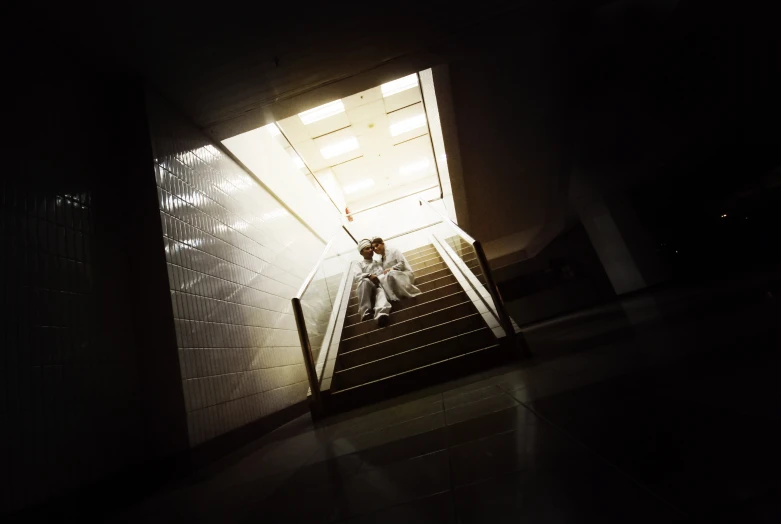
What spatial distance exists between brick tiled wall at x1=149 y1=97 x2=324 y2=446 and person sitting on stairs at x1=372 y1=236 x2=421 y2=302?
158 centimetres

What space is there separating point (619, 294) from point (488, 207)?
537 centimetres

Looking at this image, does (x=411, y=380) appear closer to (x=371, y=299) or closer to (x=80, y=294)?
(x=371, y=299)

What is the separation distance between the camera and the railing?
162 inches

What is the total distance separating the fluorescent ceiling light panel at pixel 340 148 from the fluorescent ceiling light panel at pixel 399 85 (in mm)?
1618

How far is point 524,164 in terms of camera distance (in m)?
8.12

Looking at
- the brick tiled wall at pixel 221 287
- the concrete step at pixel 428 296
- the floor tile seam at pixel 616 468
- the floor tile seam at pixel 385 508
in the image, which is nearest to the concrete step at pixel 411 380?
the brick tiled wall at pixel 221 287

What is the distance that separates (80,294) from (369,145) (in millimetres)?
7300

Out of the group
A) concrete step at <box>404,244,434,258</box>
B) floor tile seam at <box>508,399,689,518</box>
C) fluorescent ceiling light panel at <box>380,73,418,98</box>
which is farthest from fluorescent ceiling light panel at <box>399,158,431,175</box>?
floor tile seam at <box>508,399,689,518</box>

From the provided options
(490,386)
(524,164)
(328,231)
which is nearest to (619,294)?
(524,164)

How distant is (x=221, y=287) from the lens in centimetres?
386

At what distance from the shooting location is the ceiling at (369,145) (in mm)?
7285

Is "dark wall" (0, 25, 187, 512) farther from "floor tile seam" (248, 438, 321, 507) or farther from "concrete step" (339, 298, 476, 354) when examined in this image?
"concrete step" (339, 298, 476, 354)

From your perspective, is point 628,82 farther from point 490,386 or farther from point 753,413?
point 753,413

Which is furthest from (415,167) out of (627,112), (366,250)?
(627,112)
